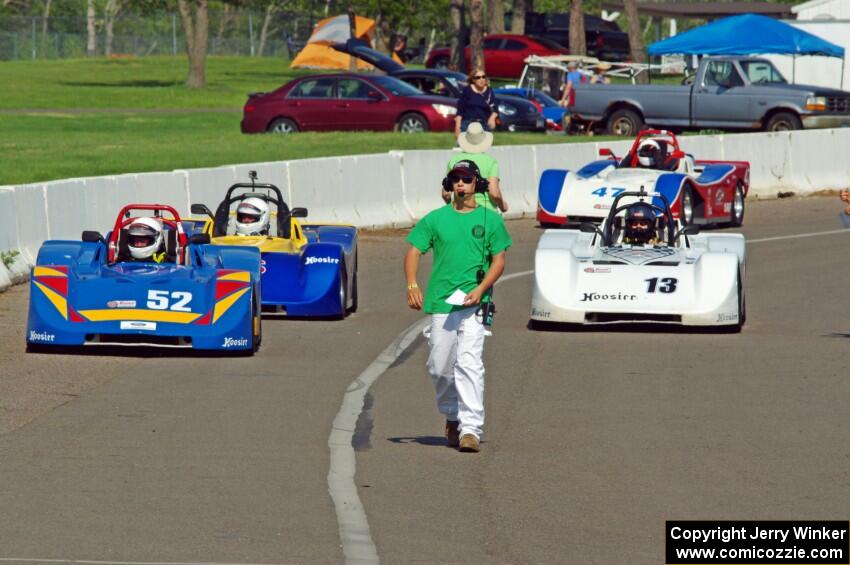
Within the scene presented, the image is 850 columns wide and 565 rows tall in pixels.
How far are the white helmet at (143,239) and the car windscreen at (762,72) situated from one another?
944 inches

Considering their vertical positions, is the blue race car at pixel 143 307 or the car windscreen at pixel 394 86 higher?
the car windscreen at pixel 394 86


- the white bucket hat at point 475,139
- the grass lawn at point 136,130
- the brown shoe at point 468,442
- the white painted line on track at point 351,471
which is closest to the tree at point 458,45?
the grass lawn at point 136,130

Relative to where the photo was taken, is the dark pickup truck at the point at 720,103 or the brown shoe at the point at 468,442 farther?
the dark pickup truck at the point at 720,103

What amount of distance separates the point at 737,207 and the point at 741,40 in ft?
55.1

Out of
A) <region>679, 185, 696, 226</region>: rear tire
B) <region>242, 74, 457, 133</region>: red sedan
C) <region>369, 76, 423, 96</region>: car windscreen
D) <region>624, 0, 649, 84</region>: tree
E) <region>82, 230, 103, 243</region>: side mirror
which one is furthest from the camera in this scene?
<region>624, 0, 649, 84</region>: tree

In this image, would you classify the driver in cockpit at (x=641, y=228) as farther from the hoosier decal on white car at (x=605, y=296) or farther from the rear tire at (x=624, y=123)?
the rear tire at (x=624, y=123)

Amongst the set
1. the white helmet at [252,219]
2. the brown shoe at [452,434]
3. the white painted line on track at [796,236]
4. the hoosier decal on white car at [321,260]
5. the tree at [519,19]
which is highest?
the tree at [519,19]

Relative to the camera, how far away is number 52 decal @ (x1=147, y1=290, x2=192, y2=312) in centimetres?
1268

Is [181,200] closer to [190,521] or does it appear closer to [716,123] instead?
[190,521]

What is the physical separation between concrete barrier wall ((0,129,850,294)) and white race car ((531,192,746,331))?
18.4 feet

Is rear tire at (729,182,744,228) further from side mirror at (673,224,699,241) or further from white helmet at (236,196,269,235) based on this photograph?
white helmet at (236,196,269,235)

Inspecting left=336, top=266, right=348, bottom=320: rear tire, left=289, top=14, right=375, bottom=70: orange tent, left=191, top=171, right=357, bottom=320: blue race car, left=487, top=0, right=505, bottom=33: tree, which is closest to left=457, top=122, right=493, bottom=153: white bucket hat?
left=191, top=171, right=357, bottom=320: blue race car

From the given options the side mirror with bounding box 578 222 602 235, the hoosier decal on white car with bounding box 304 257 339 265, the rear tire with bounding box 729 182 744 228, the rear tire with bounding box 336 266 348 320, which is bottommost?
the rear tire with bounding box 729 182 744 228

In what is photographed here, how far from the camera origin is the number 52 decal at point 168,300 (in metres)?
12.7
